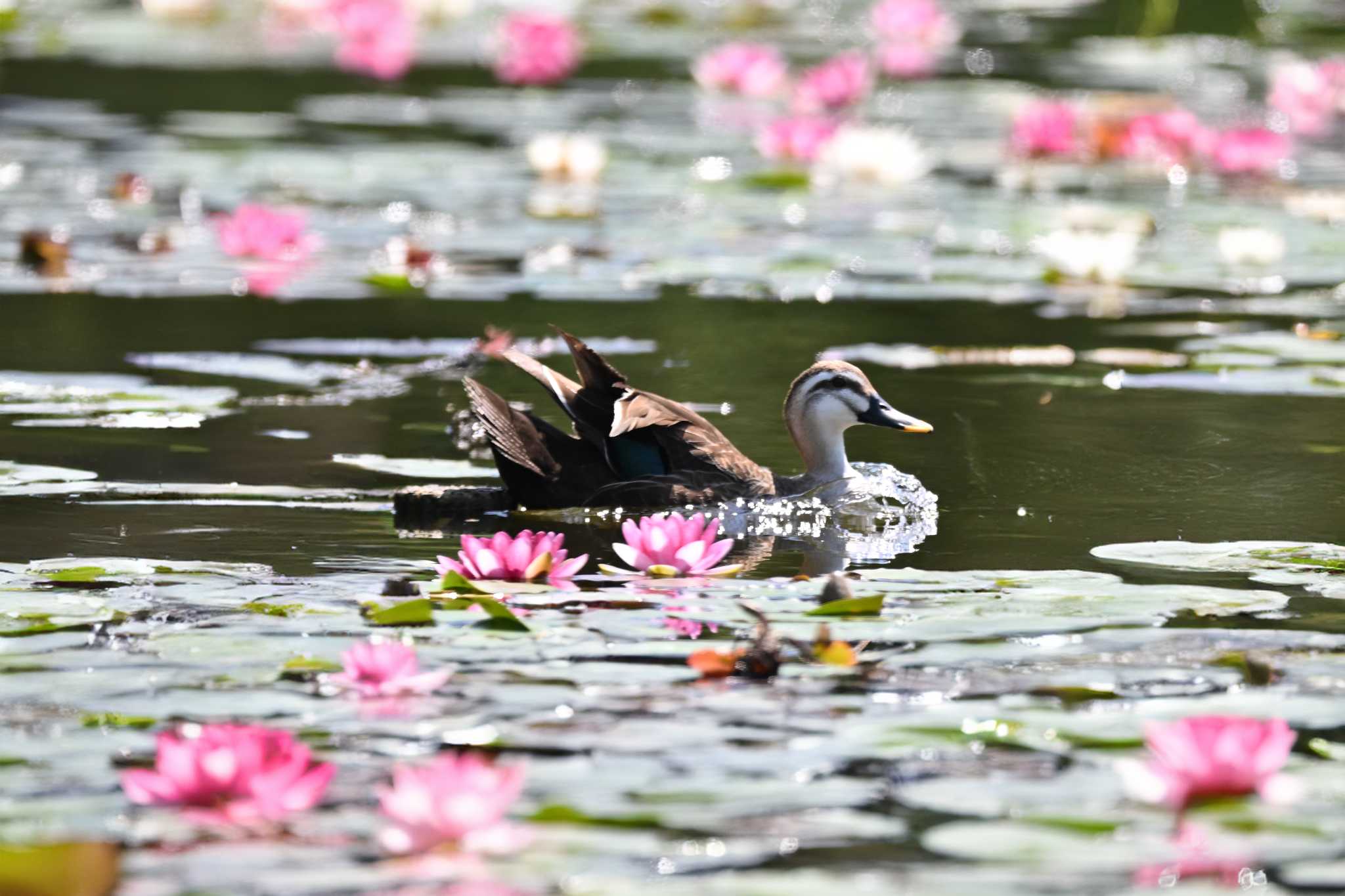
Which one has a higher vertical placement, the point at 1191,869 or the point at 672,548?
the point at 672,548

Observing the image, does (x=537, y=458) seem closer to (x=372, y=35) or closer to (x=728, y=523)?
(x=728, y=523)

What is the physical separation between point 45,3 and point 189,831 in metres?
18.2

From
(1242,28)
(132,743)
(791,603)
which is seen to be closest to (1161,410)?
(791,603)

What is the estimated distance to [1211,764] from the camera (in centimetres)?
322

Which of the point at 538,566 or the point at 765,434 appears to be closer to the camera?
the point at 538,566

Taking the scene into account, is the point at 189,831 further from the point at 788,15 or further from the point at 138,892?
the point at 788,15

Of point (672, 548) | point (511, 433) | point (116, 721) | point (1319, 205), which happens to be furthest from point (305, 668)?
point (1319, 205)

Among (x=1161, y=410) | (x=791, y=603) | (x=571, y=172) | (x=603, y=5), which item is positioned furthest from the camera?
(x=603, y=5)

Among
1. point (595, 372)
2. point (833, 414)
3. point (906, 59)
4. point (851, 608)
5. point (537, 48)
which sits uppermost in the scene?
point (906, 59)

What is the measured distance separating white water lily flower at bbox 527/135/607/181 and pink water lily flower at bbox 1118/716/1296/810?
28.1ft

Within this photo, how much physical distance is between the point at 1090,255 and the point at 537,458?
4056 mm

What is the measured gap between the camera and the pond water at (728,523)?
10.7 ft

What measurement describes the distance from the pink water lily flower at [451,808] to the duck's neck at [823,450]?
3405mm

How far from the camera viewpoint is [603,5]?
21.1 metres
